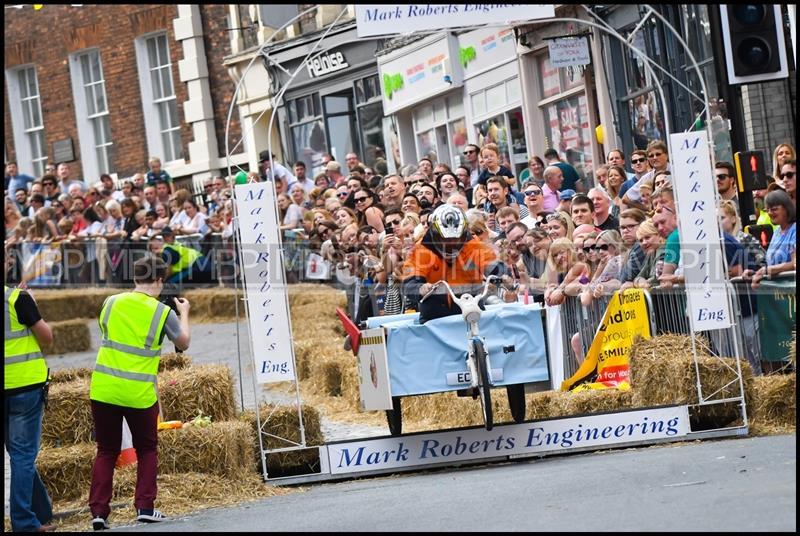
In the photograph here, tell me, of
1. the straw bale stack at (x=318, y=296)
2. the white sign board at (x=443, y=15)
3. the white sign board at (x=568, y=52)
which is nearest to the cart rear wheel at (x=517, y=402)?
the white sign board at (x=443, y=15)

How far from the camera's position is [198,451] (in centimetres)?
1318

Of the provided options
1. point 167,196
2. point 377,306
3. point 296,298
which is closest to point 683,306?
point 377,306

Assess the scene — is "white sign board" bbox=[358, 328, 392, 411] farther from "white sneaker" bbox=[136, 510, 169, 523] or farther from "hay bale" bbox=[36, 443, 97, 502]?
"hay bale" bbox=[36, 443, 97, 502]

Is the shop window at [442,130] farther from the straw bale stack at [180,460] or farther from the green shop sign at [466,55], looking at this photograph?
the straw bale stack at [180,460]

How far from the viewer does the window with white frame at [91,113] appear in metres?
42.5

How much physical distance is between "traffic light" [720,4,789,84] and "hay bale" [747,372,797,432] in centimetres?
280

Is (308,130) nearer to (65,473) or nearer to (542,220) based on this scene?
(542,220)

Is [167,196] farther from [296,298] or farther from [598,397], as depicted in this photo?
[598,397]

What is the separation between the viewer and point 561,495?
10648 millimetres

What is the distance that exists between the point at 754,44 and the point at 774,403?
3328 millimetres

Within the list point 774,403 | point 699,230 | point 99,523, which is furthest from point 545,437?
point 99,523

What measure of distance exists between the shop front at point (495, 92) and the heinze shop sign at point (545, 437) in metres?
14.9

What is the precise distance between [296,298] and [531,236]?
9.45m

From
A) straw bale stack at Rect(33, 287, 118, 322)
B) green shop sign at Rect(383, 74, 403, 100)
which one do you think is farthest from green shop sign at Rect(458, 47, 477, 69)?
straw bale stack at Rect(33, 287, 118, 322)
